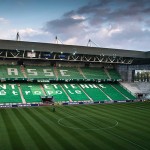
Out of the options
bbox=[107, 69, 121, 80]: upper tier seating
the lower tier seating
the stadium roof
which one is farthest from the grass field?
bbox=[107, 69, 121, 80]: upper tier seating

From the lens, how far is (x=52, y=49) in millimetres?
54375

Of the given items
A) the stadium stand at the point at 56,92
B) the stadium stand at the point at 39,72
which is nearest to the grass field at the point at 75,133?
the stadium stand at the point at 56,92

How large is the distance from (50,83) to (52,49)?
33.0ft

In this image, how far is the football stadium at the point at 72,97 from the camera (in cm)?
2345

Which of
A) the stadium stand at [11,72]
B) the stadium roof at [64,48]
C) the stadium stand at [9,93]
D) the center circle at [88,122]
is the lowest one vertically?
the center circle at [88,122]

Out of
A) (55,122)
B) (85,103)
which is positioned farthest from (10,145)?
(85,103)

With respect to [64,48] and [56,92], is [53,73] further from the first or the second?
[64,48]

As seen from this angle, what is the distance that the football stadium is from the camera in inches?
923

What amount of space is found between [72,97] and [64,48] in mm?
12643

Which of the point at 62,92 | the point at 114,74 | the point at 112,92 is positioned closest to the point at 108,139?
the point at 62,92

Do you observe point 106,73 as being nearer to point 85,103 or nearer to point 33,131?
point 85,103

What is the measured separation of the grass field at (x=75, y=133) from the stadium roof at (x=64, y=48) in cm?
2112

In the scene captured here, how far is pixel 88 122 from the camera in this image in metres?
31.3

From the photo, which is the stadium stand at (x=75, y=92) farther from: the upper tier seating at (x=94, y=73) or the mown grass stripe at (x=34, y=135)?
the mown grass stripe at (x=34, y=135)
